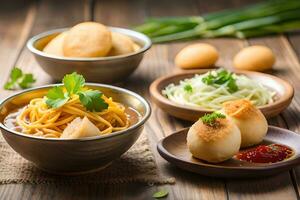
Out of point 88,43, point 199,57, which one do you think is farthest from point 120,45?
point 199,57

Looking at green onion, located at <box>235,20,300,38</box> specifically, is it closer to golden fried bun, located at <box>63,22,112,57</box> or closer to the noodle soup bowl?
golden fried bun, located at <box>63,22,112,57</box>

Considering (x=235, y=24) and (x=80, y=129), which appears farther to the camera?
(x=235, y=24)

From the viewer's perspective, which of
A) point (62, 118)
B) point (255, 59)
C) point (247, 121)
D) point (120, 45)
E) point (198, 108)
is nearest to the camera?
point (62, 118)

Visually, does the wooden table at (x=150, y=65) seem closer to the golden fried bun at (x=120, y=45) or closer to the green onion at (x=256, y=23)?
the green onion at (x=256, y=23)

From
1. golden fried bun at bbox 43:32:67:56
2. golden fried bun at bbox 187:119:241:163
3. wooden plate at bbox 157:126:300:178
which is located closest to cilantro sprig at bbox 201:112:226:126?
golden fried bun at bbox 187:119:241:163

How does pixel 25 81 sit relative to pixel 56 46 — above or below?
below

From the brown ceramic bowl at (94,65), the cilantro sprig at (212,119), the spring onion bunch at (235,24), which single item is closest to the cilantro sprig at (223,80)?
the brown ceramic bowl at (94,65)

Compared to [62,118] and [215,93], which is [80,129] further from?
[215,93]
